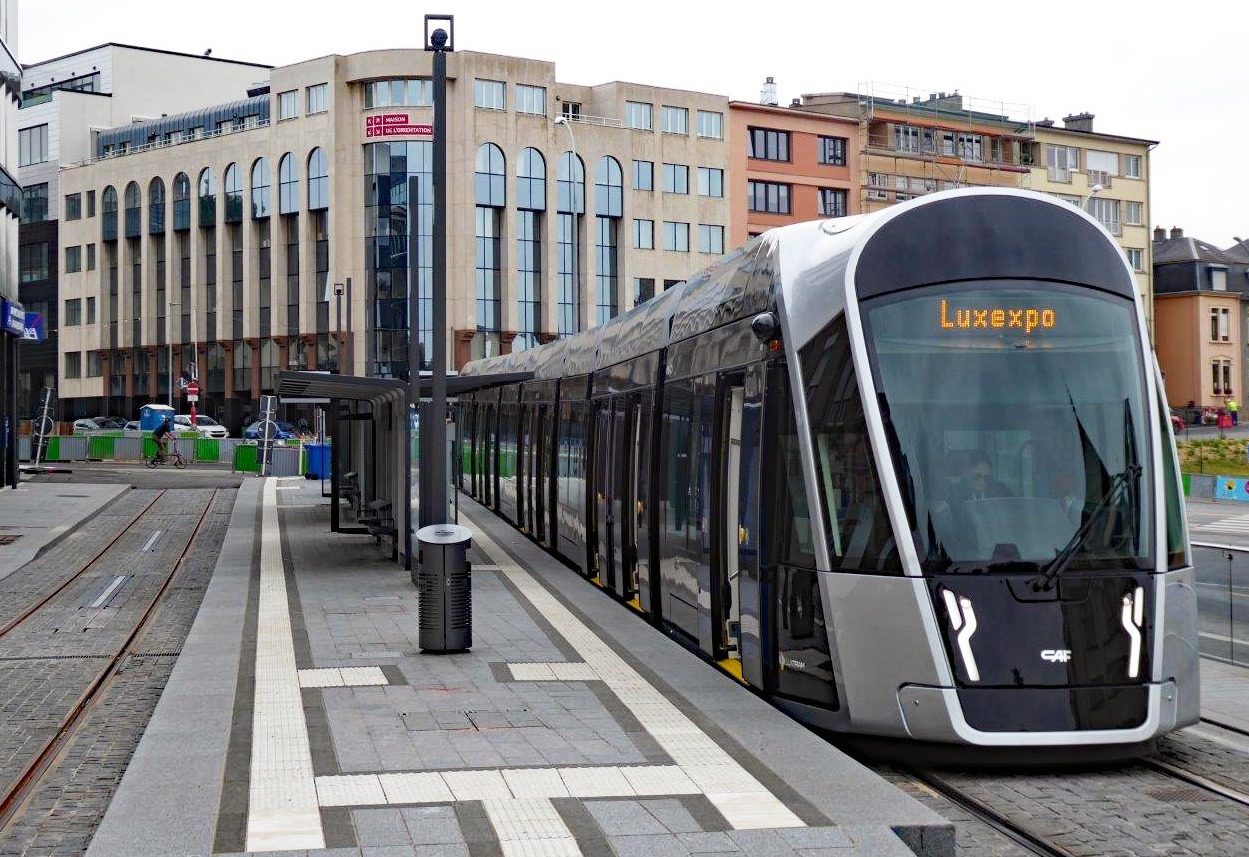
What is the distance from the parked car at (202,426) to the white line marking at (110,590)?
53.6 metres

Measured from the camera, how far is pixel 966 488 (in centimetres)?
898

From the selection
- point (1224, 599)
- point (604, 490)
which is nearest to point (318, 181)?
point (604, 490)

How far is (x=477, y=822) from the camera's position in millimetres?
7164

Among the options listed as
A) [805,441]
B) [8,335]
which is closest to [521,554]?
[805,441]

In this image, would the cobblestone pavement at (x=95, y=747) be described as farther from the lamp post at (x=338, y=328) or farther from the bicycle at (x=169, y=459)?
the bicycle at (x=169, y=459)

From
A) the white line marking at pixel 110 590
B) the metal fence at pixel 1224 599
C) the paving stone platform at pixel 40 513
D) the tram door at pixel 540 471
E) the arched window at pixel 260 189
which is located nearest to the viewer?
the metal fence at pixel 1224 599

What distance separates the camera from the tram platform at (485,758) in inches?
271

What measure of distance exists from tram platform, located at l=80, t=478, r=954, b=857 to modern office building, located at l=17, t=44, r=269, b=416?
3579 inches

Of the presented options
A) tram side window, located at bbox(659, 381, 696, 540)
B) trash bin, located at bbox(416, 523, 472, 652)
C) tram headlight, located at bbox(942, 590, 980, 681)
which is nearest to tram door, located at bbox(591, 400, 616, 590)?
tram side window, located at bbox(659, 381, 696, 540)

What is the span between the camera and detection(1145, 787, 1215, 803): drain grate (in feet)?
27.4

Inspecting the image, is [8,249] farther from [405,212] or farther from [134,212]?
[134,212]

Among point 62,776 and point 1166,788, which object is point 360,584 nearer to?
point 62,776

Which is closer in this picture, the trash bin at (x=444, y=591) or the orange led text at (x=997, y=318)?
the orange led text at (x=997, y=318)

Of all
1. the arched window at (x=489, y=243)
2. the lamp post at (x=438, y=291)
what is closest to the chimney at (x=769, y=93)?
the arched window at (x=489, y=243)
